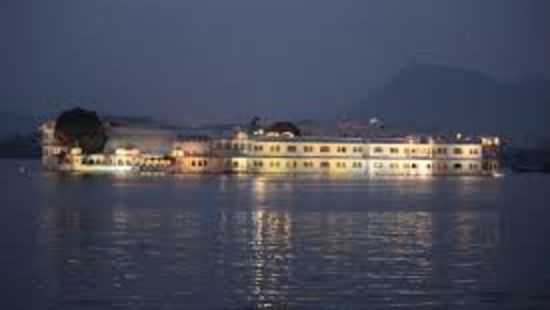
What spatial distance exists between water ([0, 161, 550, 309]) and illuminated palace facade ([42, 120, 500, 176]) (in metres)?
58.9

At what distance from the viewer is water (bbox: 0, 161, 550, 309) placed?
14906mm

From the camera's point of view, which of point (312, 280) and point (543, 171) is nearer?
point (312, 280)

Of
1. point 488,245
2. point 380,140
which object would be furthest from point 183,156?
point 488,245

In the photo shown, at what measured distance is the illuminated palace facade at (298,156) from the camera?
310 feet

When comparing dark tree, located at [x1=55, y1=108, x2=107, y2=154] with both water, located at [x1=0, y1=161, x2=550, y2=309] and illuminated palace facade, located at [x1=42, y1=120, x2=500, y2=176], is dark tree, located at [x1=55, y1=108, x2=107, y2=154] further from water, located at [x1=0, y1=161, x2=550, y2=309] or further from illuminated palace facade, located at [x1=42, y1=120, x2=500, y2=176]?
water, located at [x1=0, y1=161, x2=550, y2=309]

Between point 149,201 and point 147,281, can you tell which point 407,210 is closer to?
point 149,201

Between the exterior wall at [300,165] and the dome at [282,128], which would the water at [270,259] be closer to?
the exterior wall at [300,165]

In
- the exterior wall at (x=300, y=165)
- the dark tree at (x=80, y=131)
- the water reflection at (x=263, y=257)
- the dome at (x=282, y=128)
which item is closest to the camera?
the water reflection at (x=263, y=257)

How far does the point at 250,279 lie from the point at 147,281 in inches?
60.3

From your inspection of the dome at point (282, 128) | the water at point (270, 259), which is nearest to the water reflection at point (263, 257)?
the water at point (270, 259)

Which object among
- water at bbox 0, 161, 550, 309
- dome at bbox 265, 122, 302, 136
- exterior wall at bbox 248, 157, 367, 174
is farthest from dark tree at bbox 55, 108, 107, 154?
water at bbox 0, 161, 550, 309

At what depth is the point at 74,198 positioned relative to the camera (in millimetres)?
42312

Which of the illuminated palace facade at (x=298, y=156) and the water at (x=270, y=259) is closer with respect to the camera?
the water at (x=270, y=259)

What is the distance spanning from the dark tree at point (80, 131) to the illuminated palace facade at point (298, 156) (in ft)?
3.16
